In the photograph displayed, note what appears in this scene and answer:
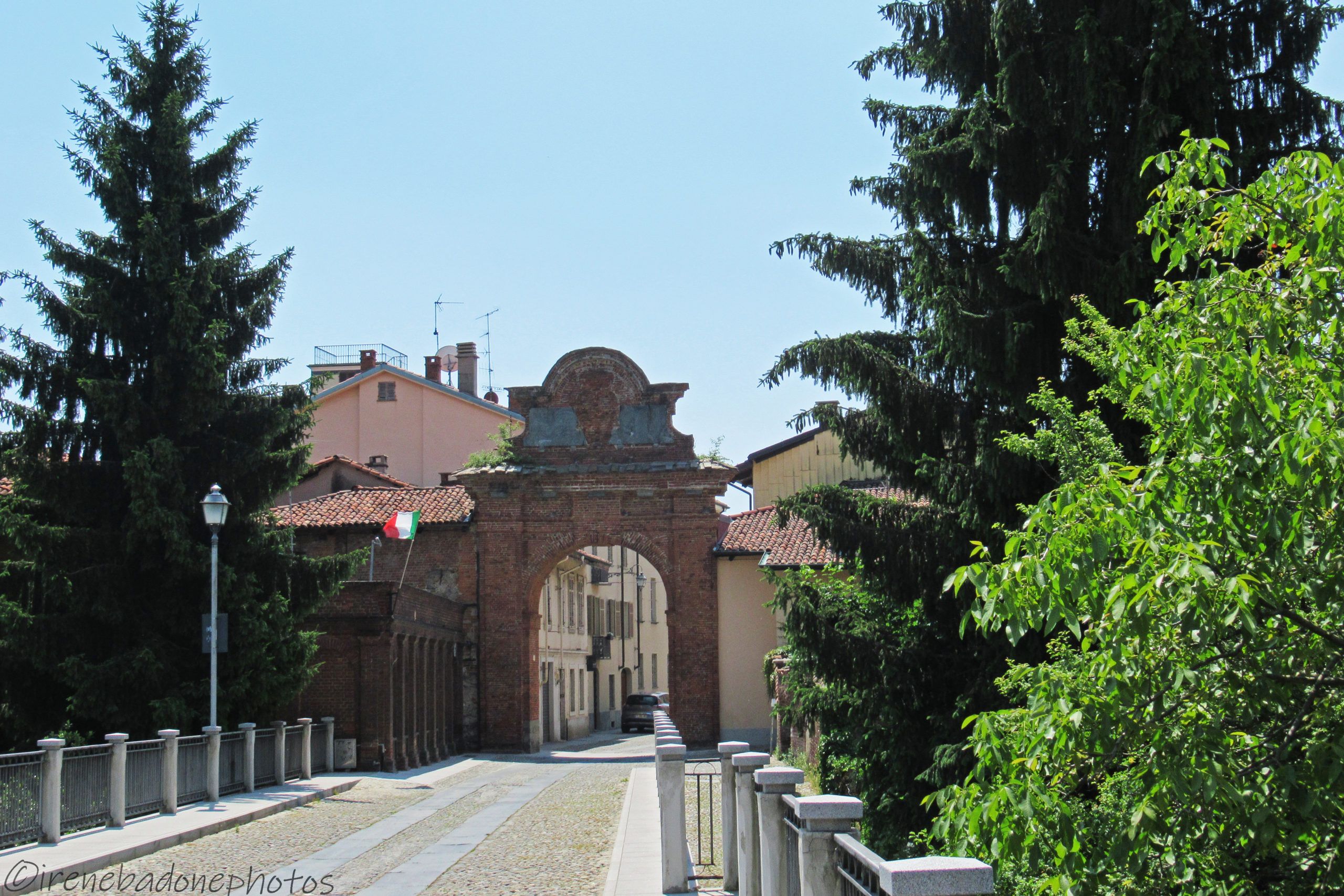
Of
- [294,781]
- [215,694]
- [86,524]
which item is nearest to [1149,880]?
[215,694]

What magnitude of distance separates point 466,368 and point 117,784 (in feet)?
132

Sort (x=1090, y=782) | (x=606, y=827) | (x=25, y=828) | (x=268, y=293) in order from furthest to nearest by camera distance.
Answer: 1. (x=268, y=293)
2. (x=606, y=827)
3. (x=25, y=828)
4. (x=1090, y=782)

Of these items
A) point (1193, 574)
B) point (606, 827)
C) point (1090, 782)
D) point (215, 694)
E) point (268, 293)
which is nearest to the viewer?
point (1193, 574)

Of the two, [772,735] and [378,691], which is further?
[772,735]

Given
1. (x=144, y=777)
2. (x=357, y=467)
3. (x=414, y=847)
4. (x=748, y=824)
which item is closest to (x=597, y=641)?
(x=357, y=467)

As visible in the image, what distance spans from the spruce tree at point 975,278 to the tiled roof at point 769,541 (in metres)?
19.6

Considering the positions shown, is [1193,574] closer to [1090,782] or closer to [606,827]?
[1090,782]

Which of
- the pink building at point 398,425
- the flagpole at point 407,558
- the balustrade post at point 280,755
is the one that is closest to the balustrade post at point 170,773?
the balustrade post at point 280,755

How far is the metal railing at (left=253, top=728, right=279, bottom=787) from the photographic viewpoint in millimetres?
19812

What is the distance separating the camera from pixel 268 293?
77.2 feet

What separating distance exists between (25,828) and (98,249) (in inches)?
504

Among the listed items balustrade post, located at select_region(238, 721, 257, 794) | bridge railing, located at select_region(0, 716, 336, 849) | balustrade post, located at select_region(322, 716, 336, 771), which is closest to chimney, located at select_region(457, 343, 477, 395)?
balustrade post, located at select_region(322, 716, 336, 771)

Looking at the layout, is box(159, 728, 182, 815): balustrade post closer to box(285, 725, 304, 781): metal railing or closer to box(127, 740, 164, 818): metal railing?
box(127, 740, 164, 818): metal railing

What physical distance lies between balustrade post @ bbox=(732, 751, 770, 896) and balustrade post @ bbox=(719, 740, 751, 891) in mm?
1269
